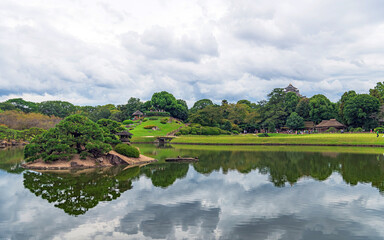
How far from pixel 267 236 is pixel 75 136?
23.7 m

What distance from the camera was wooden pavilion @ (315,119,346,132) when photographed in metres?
70.1

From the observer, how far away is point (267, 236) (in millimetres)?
9883

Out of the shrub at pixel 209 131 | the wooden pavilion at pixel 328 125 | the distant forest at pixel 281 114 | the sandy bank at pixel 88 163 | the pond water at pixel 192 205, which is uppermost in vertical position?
the distant forest at pixel 281 114

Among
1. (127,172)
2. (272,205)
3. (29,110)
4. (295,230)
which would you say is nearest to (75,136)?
(127,172)

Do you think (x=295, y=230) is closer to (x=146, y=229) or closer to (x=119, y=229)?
(x=146, y=229)

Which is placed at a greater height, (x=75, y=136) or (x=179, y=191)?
(x=75, y=136)

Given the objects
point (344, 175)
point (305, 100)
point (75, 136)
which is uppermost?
point (305, 100)

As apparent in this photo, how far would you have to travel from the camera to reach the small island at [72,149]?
83.0 ft

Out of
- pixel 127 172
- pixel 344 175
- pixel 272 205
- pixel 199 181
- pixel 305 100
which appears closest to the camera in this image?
pixel 272 205

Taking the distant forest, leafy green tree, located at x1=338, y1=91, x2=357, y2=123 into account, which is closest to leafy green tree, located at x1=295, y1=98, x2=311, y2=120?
the distant forest

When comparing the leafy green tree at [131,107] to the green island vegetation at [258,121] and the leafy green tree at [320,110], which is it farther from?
the leafy green tree at [320,110]

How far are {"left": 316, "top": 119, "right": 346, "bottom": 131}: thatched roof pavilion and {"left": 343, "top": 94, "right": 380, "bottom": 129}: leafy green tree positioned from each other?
2814mm

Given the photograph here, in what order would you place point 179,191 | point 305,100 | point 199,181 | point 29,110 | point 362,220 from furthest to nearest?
point 29,110 < point 305,100 < point 199,181 < point 179,191 < point 362,220

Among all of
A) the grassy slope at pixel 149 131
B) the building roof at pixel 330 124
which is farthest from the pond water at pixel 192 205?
the building roof at pixel 330 124
